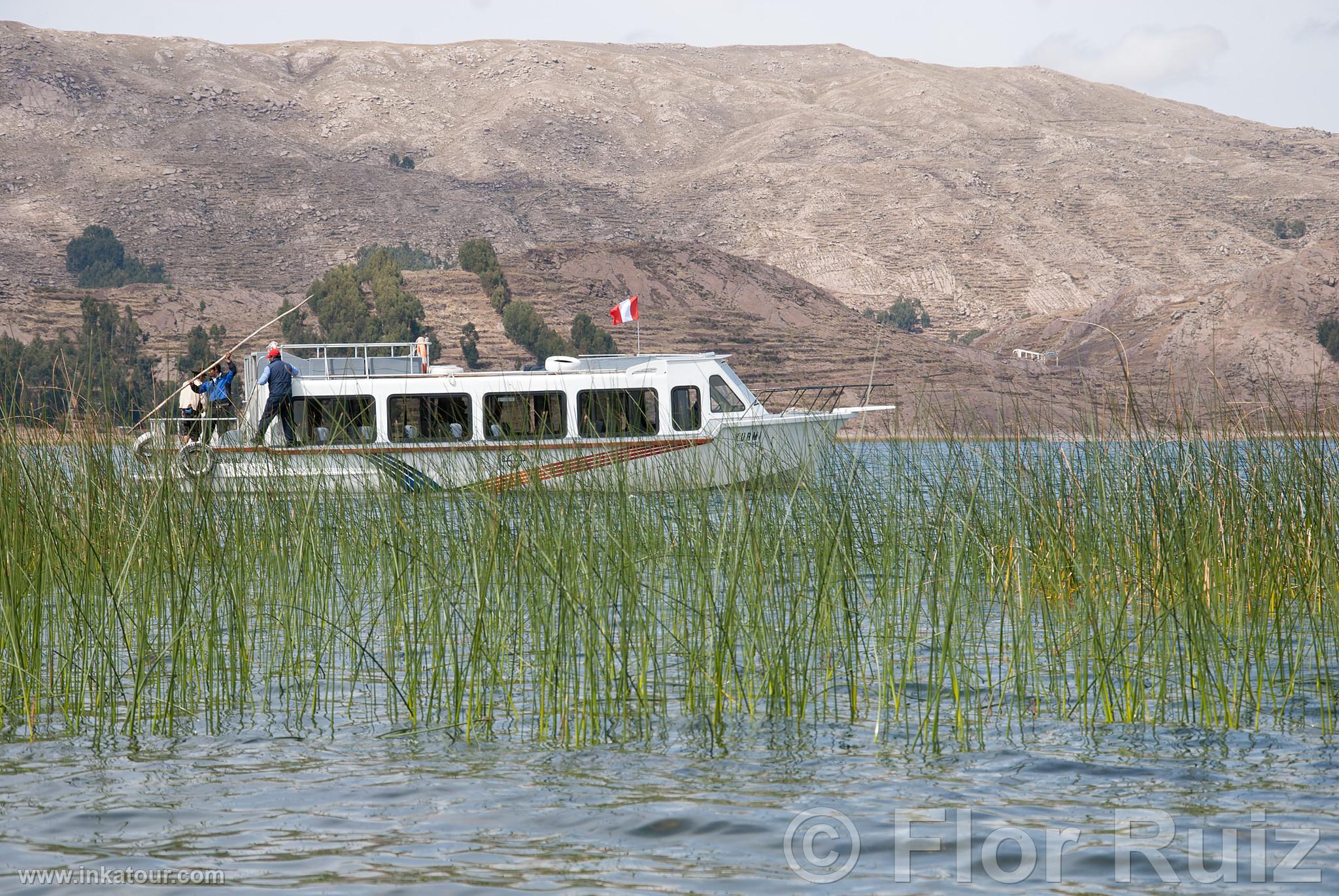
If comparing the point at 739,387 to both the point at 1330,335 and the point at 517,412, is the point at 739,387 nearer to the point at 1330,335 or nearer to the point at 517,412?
the point at 517,412

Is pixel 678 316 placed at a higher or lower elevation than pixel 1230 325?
higher

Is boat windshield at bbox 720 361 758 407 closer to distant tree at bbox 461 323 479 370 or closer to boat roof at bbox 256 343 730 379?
boat roof at bbox 256 343 730 379

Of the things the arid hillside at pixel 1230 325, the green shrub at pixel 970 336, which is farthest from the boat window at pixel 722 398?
the green shrub at pixel 970 336

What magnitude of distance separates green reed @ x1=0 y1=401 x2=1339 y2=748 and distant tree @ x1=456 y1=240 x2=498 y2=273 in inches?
2821

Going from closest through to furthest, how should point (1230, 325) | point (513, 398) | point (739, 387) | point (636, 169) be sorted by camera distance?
point (513, 398) → point (739, 387) → point (1230, 325) → point (636, 169)

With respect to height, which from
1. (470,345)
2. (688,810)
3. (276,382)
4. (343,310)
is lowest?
(688,810)

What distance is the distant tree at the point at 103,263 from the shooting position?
105m

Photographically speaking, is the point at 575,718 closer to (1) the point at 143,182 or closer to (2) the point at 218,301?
(2) the point at 218,301

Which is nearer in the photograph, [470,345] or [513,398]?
[513,398]

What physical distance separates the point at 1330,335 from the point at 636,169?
9781cm

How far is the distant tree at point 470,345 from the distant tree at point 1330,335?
44287mm

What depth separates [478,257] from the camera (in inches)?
3098

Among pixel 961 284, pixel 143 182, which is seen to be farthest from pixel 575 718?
pixel 143 182

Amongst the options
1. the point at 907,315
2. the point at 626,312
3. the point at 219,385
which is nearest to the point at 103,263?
the point at 907,315
